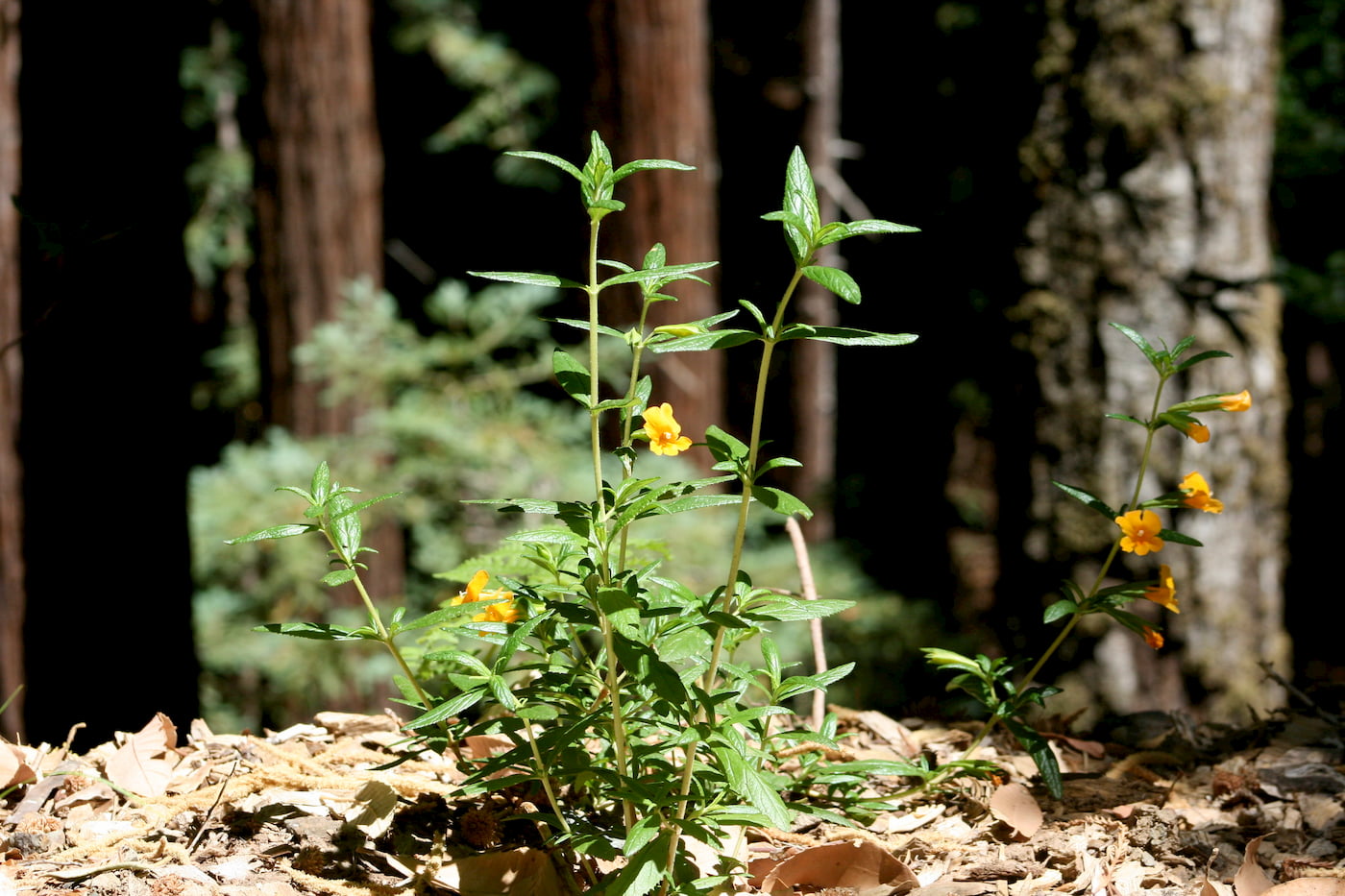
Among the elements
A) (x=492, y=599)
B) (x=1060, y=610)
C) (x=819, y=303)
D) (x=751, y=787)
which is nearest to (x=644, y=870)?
(x=751, y=787)

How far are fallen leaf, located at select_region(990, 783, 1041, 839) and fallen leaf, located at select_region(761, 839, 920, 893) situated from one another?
23 centimetres

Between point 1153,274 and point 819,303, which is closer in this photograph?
point 1153,274

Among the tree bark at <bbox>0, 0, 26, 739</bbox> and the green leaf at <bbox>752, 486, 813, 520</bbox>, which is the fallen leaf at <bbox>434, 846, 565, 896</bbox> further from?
the tree bark at <bbox>0, 0, 26, 739</bbox>

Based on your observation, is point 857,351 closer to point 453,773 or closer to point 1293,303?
point 1293,303

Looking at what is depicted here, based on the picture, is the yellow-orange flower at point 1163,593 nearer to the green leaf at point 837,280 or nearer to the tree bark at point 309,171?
the green leaf at point 837,280

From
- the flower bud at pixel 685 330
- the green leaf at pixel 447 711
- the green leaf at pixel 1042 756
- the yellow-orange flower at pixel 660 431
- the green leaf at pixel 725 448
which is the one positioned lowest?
the green leaf at pixel 1042 756

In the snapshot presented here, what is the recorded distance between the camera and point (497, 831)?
1593mm

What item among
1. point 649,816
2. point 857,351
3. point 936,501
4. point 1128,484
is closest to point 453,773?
point 649,816

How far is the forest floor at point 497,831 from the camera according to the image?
150 centimetres

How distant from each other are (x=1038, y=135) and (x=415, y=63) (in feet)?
23.4

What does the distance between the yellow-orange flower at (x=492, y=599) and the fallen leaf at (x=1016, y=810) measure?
2.70 ft

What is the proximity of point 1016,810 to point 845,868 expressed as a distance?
325 mm

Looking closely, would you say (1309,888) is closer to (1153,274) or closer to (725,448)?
(725,448)

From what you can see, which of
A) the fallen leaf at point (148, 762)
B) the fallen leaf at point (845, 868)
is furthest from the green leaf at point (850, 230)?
the fallen leaf at point (148, 762)
